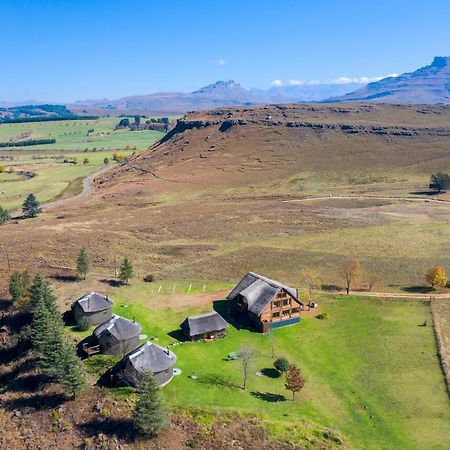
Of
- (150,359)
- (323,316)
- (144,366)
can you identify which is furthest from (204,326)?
(323,316)

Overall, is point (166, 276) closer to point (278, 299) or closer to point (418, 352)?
point (278, 299)

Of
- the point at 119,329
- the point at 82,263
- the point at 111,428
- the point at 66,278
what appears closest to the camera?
Result: the point at 111,428

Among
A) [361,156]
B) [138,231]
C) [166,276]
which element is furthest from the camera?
[361,156]

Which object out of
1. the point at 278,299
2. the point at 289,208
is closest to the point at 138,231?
the point at 289,208

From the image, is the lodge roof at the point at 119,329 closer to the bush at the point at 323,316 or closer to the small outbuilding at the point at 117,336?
the small outbuilding at the point at 117,336

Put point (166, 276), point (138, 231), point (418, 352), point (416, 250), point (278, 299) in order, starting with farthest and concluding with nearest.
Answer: point (138, 231)
point (416, 250)
point (166, 276)
point (278, 299)
point (418, 352)

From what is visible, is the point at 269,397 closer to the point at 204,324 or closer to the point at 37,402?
the point at 204,324
